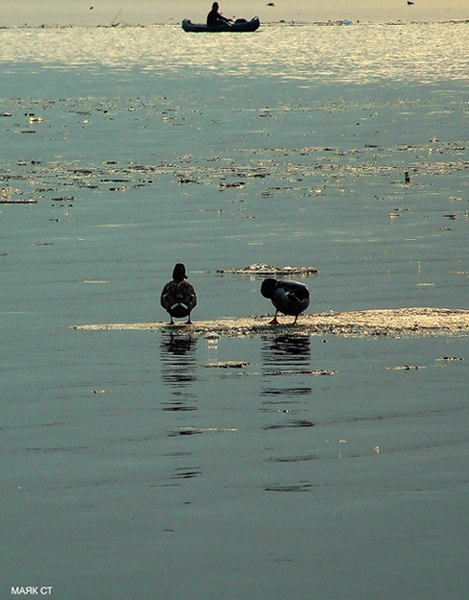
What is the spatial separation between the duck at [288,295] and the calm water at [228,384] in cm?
52

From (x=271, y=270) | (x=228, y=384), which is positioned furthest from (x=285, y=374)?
(x=271, y=270)

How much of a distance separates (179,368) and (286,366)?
3.67 ft

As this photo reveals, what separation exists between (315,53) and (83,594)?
121 m

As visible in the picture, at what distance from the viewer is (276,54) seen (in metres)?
125

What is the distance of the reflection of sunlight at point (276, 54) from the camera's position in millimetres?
90438

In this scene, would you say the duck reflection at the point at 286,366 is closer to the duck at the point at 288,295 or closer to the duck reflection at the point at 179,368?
the duck at the point at 288,295

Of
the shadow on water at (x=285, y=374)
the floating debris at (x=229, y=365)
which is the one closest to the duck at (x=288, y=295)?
the shadow on water at (x=285, y=374)

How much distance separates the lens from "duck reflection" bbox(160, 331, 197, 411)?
508 inches

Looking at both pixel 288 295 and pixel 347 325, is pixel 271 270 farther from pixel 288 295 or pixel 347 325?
pixel 288 295

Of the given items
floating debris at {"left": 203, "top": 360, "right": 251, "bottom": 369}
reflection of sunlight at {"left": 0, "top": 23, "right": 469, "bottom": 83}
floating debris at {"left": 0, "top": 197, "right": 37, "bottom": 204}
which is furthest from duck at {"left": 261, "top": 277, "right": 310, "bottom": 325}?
reflection of sunlight at {"left": 0, "top": 23, "right": 469, "bottom": 83}

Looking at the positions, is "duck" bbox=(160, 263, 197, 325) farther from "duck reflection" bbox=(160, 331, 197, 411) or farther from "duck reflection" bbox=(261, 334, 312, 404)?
"duck reflection" bbox=(261, 334, 312, 404)

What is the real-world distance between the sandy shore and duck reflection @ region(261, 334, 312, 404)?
1.47 ft

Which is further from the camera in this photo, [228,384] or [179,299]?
[179,299]

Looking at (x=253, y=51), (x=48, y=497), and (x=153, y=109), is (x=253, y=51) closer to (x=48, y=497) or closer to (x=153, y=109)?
(x=153, y=109)
